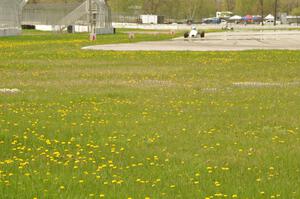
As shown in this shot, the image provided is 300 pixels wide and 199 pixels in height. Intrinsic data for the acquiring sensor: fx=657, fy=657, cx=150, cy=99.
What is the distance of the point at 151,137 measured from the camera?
44.1ft

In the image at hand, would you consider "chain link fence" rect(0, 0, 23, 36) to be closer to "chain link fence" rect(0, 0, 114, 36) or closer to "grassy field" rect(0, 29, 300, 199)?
"chain link fence" rect(0, 0, 114, 36)

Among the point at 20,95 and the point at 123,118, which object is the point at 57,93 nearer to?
the point at 20,95

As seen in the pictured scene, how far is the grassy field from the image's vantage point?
947cm

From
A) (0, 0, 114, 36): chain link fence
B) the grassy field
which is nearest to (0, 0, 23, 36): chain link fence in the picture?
(0, 0, 114, 36): chain link fence

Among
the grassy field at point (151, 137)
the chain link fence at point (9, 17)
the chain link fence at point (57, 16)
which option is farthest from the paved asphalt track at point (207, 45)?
the grassy field at point (151, 137)

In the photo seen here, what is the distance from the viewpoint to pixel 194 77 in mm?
27688

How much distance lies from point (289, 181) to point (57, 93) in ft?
43.3

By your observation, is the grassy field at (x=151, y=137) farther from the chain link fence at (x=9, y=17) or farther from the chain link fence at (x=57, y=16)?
the chain link fence at (x=57, y=16)

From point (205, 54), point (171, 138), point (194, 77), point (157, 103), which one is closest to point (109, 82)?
point (194, 77)

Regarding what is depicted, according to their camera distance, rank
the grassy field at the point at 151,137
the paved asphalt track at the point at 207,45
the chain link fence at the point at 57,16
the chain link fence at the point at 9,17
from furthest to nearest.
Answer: the chain link fence at the point at 57,16, the chain link fence at the point at 9,17, the paved asphalt track at the point at 207,45, the grassy field at the point at 151,137

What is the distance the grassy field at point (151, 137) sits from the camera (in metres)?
9.47

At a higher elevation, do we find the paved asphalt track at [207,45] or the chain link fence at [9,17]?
the chain link fence at [9,17]

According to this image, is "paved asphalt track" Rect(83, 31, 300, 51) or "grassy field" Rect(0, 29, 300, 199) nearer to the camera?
"grassy field" Rect(0, 29, 300, 199)

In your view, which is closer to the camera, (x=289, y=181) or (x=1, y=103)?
(x=289, y=181)
